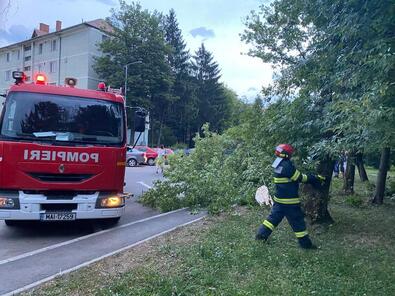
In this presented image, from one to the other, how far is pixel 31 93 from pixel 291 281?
5.33 meters

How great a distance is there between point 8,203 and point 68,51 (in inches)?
1825

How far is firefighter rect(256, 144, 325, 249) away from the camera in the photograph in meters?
6.07

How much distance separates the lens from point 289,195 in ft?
20.2

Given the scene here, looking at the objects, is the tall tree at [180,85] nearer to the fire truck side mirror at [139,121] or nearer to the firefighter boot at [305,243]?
the fire truck side mirror at [139,121]

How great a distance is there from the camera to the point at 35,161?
6.68 m

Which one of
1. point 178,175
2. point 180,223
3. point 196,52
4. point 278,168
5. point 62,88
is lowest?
point 180,223

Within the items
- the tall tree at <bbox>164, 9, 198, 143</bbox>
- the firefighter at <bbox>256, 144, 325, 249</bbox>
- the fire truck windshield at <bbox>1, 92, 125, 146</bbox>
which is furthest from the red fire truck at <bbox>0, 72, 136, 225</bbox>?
the tall tree at <bbox>164, 9, 198, 143</bbox>

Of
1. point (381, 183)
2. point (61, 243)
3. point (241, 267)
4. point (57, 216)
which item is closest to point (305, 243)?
point (241, 267)

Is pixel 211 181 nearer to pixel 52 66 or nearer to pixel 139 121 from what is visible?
pixel 139 121

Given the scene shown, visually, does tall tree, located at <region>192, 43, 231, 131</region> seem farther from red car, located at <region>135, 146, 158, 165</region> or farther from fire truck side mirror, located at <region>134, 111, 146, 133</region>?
fire truck side mirror, located at <region>134, 111, 146, 133</region>

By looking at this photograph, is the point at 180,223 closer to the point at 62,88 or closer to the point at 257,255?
the point at 257,255

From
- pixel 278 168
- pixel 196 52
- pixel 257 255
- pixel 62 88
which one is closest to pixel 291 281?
pixel 257 255

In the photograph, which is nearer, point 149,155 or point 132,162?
point 132,162

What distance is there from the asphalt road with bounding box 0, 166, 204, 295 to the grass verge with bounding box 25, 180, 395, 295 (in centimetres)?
43
